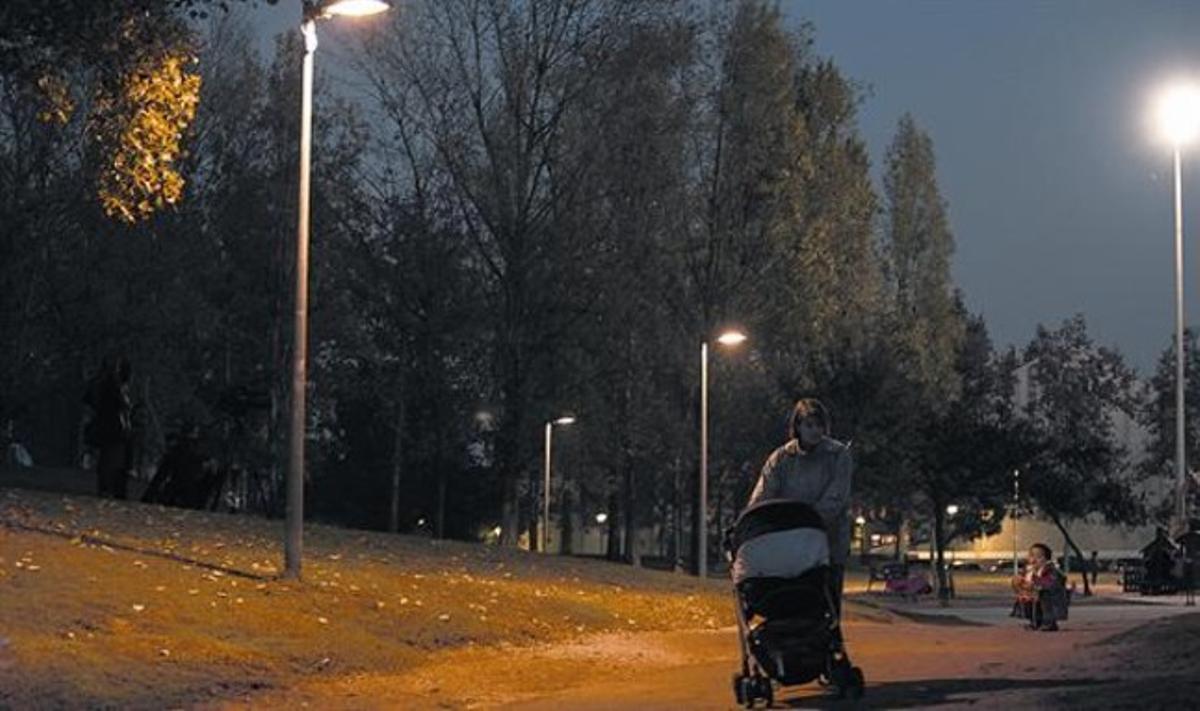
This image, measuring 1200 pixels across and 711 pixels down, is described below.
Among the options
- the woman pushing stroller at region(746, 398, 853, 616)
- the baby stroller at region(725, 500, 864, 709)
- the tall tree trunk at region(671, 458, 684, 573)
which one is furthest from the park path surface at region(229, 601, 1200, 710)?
the tall tree trunk at region(671, 458, 684, 573)

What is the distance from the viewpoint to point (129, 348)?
46.5 meters

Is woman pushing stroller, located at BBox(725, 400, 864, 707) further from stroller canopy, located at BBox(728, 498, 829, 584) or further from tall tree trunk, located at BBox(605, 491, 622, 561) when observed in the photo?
tall tree trunk, located at BBox(605, 491, 622, 561)

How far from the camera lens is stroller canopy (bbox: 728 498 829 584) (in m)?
10.2

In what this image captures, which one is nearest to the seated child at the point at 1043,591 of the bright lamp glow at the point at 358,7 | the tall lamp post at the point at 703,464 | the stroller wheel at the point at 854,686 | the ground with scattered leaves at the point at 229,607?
the ground with scattered leaves at the point at 229,607

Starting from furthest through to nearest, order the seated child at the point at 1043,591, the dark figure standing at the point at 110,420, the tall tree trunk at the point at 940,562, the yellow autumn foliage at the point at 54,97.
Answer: the tall tree trunk at the point at 940,562 < the dark figure standing at the point at 110,420 < the seated child at the point at 1043,591 < the yellow autumn foliage at the point at 54,97

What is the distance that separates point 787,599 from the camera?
33.5 feet

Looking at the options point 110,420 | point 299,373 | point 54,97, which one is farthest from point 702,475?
point 54,97

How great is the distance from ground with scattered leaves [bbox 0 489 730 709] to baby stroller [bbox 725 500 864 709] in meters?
4.39

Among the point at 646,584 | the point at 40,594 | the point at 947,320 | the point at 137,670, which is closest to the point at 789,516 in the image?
the point at 137,670

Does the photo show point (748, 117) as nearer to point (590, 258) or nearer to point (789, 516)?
point (590, 258)

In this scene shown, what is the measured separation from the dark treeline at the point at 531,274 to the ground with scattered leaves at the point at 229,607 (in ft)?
47.1

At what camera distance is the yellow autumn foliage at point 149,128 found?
17.2m

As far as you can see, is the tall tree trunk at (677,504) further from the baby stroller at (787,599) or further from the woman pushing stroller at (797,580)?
the baby stroller at (787,599)

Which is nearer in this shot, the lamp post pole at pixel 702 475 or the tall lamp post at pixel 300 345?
the tall lamp post at pixel 300 345
